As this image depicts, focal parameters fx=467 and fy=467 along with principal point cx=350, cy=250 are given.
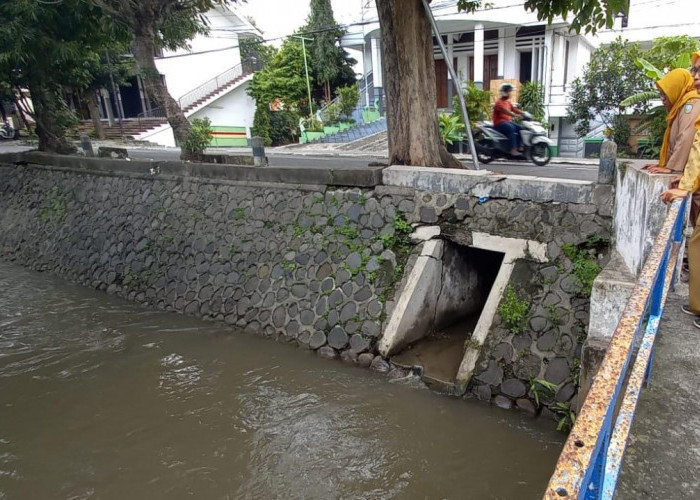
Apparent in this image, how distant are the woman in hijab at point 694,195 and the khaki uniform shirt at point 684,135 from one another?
0.07 metres

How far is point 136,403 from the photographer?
5133 mm

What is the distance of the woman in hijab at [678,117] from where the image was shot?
139 inches

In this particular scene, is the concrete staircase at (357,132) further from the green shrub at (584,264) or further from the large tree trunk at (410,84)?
Answer: the green shrub at (584,264)

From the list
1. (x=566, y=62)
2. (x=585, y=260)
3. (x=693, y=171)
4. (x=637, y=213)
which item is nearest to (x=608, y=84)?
(x=566, y=62)

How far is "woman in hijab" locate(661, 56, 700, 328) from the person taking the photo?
3.16m

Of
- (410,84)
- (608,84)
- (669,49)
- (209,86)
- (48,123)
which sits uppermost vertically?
(209,86)

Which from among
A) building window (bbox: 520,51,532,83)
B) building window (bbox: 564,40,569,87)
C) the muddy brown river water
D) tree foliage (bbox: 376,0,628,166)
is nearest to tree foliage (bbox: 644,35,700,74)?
tree foliage (bbox: 376,0,628,166)

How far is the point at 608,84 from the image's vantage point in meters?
13.8

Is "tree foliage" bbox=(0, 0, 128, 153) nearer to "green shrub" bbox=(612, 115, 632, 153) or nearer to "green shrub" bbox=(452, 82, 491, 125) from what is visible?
"green shrub" bbox=(452, 82, 491, 125)

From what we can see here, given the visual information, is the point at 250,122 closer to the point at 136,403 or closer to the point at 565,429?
the point at 136,403

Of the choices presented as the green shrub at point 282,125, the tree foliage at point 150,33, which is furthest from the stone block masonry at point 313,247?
the green shrub at point 282,125

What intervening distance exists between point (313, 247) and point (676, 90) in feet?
14.8

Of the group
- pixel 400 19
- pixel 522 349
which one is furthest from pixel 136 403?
pixel 400 19

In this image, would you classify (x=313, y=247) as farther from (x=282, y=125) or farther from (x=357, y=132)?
(x=282, y=125)
